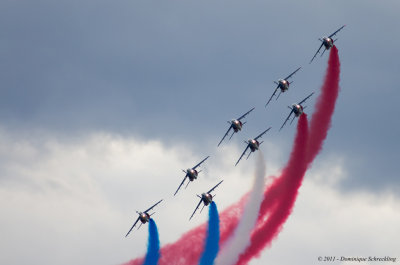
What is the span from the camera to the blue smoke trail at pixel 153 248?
127 metres

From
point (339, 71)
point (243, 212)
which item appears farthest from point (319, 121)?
point (243, 212)

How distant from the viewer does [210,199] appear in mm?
126000

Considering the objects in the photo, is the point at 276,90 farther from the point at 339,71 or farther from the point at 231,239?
the point at 231,239

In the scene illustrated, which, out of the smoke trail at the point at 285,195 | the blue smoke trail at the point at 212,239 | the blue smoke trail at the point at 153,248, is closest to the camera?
the smoke trail at the point at 285,195

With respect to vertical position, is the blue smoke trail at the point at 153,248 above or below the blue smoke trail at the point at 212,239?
above

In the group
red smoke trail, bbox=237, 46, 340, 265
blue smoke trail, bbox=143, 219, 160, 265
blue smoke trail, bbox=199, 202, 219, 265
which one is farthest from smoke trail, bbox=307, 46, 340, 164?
blue smoke trail, bbox=143, 219, 160, 265

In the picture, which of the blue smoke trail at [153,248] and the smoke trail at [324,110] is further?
the blue smoke trail at [153,248]

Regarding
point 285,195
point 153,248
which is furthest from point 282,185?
point 153,248

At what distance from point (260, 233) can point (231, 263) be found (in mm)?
5652

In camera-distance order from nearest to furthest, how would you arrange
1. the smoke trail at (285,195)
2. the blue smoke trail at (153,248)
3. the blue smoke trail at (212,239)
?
the smoke trail at (285,195)
the blue smoke trail at (212,239)
the blue smoke trail at (153,248)

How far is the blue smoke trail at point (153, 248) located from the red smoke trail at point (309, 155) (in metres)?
11.8

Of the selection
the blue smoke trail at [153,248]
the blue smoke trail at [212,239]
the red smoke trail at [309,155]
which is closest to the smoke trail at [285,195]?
the red smoke trail at [309,155]

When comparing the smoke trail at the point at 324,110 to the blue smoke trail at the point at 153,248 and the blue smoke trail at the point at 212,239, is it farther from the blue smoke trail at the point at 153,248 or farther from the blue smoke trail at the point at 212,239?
the blue smoke trail at the point at 153,248

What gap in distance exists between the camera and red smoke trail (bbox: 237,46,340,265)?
124 meters
